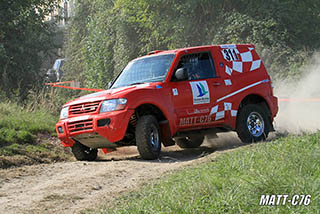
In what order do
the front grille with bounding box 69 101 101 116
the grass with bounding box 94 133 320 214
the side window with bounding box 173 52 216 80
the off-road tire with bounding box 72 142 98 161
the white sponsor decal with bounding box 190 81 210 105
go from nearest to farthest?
1. the grass with bounding box 94 133 320 214
2. the front grille with bounding box 69 101 101 116
3. the white sponsor decal with bounding box 190 81 210 105
4. the off-road tire with bounding box 72 142 98 161
5. the side window with bounding box 173 52 216 80

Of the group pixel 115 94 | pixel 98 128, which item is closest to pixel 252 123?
pixel 115 94

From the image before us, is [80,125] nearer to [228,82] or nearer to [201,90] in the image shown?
[201,90]

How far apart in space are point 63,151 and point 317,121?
20.8 ft

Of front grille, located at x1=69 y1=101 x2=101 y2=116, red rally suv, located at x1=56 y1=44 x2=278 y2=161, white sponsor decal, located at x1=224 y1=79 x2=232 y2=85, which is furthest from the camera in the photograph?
white sponsor decal, located at x1=224 y1=79 x2=232 y2=85

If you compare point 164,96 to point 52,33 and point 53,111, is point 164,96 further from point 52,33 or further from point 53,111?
point 52,33

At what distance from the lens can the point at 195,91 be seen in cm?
992

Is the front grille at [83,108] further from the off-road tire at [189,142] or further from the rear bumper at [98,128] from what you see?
the off-road tire at [189,142]

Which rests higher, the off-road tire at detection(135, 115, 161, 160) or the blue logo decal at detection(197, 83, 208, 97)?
the blue logo decal at detection(197, 83, 208, 97)

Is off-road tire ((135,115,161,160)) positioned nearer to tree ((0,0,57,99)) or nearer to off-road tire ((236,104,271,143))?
off-road tire ((236,104,271,143))

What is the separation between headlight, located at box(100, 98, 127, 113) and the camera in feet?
29.7

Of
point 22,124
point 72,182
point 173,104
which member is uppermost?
point 173,104

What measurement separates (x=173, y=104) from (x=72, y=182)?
9.28ft

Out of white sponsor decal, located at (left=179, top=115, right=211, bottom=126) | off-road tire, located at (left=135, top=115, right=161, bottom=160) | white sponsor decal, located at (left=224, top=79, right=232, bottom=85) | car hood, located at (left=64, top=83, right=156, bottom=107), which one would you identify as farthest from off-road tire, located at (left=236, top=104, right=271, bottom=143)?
car hood, located at (left=64, top=83, right=156, bottom=107)

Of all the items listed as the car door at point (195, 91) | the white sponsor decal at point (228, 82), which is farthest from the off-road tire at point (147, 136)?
the white sponsor decal at point (228, 82)
